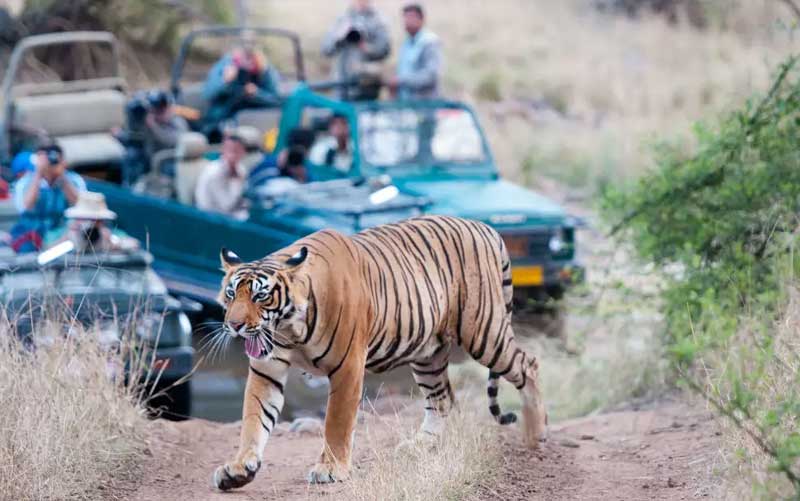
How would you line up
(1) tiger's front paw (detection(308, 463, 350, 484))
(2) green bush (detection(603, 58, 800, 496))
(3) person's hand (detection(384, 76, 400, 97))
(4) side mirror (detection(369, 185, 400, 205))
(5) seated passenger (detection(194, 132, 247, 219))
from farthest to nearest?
(3) person's hand (detection(384, 76, 400, 97)), (5) seated passenger (detection(194, 132, 247, 219)), (4) side mirror (detection(369, 185, 400, 205)), (2) green bush (detection(603, 58, 800, 496)), (1) tiger's front paw (detection(308, 463, 350, 484))

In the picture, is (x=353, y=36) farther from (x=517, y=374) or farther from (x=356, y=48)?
(x=517, y=374)

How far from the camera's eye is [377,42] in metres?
14.2

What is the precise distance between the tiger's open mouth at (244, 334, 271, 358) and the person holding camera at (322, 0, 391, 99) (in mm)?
7041

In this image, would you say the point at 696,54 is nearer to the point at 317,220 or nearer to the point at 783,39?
the point at 783,39

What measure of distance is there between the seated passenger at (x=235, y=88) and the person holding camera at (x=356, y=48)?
2.43 feet

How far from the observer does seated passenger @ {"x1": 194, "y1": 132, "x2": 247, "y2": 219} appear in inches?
452

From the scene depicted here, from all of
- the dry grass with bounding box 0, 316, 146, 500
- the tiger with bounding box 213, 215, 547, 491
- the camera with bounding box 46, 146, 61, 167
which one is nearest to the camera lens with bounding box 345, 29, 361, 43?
the camera with bounding box 46, 146, 61, 167

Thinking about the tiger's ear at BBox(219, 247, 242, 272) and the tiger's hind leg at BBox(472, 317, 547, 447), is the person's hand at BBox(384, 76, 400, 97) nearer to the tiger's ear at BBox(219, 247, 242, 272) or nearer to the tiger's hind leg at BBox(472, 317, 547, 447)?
the tiger's hind leg at BBox(472, 317, 547, 447)

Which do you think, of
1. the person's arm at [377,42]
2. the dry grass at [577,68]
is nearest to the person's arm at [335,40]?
the person's arm at [377,42]

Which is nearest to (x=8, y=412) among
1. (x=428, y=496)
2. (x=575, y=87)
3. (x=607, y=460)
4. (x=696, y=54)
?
(x=428, y=496)

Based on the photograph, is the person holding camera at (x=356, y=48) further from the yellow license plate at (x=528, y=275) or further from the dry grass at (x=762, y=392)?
the dry grass at (x=762, y=392)

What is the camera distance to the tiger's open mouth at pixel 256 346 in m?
5.68

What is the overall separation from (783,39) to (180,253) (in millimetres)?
9806

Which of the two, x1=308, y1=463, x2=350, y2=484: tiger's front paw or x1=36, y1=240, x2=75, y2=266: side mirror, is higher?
x1=36, y1=240, x2=75, y2=266: side mirror
